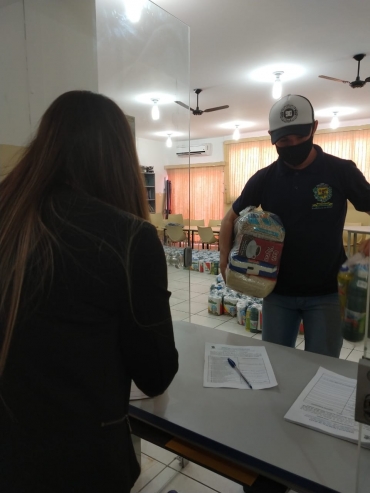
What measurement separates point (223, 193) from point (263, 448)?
8836mm

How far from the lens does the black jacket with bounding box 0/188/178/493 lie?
61cm

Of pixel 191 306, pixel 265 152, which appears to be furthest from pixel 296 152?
pixel 265 152

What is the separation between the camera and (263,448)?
764 millimetres

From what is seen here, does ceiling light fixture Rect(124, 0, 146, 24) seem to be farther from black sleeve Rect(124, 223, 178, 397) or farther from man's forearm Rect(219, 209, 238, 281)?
black sleeve Rect(124, 223, 178, 397)

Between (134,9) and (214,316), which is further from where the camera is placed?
(214,316)

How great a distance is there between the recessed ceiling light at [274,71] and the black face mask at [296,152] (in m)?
3.50

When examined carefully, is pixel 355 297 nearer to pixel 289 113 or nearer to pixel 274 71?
pixel 289 113

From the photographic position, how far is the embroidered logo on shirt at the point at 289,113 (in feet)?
4.38

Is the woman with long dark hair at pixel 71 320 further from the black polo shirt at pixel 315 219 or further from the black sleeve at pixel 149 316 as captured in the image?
the black polo shirt at pixel 315 219

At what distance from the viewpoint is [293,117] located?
1.34m

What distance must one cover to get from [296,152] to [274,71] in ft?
12.3

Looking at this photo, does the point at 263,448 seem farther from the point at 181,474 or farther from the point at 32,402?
the point at 181,474

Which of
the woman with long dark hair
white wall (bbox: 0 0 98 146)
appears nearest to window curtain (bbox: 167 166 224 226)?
white wall (bbox: 0 0 98 146)

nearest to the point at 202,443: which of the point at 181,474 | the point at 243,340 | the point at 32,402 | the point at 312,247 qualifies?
the point at 32,402
